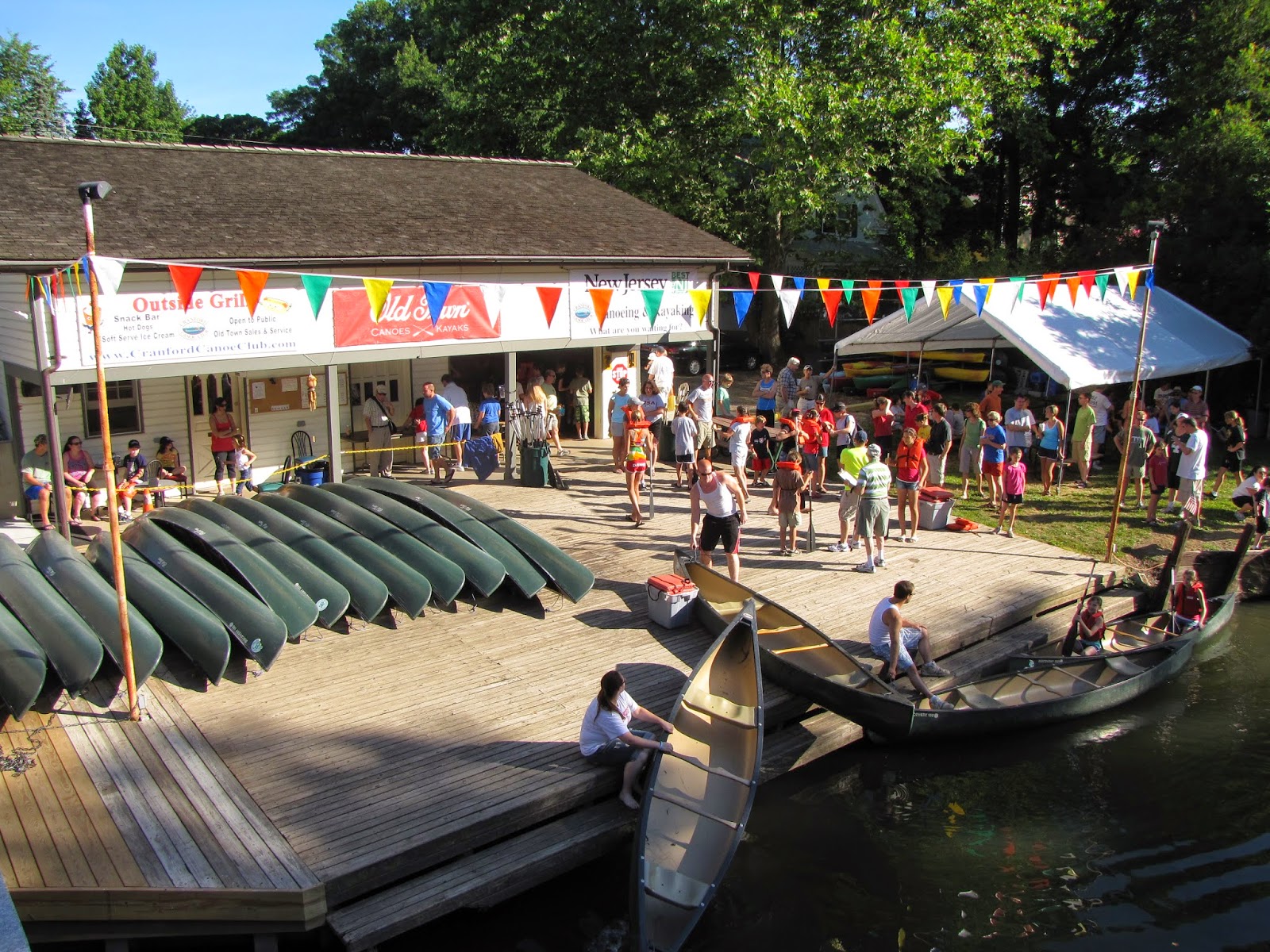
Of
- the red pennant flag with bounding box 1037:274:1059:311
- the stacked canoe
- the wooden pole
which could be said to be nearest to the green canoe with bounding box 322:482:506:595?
the stacked canoe

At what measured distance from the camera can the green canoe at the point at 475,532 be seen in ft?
36.4

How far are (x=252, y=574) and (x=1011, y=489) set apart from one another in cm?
992

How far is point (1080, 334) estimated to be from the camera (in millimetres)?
18000

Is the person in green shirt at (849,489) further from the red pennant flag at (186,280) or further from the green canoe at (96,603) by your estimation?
the green canoe at (96,603)

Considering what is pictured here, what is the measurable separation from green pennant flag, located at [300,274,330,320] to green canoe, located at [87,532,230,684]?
3301 millimetres

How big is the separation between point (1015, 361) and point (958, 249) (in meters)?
5.44

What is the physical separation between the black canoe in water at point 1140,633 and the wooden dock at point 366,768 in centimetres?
38

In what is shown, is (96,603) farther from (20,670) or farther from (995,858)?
(995,858)

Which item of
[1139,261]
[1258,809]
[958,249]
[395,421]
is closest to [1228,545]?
[1258,809]

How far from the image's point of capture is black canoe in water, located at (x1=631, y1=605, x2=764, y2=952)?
6.93 metres

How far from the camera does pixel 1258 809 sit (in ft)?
29.8

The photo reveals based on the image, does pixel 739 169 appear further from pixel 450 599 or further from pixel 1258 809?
pixel 1258 809

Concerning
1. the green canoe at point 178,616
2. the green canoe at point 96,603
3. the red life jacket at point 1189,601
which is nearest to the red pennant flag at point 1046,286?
the red life jacket at point 1189,601

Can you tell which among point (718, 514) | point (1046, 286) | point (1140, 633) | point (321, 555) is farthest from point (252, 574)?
point (1046, 286)
